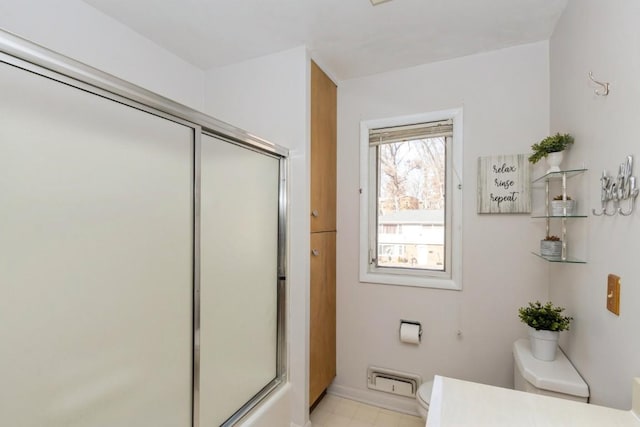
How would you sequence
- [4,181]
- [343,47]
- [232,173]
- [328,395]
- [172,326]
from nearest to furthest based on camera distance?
[4,181]
[172,326]
[232,173]
[343,47]
[328,395]

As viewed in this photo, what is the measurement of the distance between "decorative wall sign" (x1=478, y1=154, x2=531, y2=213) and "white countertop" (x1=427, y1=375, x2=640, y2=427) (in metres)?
1.19

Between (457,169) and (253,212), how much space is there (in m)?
1.32

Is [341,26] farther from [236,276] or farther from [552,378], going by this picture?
[552,378]

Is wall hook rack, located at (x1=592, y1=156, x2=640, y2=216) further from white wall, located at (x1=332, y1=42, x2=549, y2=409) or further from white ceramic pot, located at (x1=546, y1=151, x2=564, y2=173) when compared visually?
white wall, located at (x1=332, y1=42, x2=549, y2=409)

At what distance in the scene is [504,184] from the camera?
74.7 inches

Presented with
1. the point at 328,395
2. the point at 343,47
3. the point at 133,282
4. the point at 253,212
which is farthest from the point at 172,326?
the point at 343,47

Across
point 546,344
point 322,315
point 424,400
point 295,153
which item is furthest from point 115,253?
point 546,344

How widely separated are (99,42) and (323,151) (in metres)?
1.33

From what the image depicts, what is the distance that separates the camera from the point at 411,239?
86.7 inches

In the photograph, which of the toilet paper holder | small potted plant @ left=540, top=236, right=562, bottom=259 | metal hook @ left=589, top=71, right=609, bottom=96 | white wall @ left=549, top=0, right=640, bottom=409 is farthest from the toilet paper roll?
metal hook @ left=589, top=71, right=609, bottom=96

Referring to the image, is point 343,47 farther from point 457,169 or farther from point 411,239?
point 411,239

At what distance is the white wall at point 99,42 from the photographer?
136 centimetres

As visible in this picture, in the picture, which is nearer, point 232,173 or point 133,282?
point 133,282

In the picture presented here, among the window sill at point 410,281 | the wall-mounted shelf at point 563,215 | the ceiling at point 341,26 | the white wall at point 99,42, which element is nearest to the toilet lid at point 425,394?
the window sill at point 410,281
